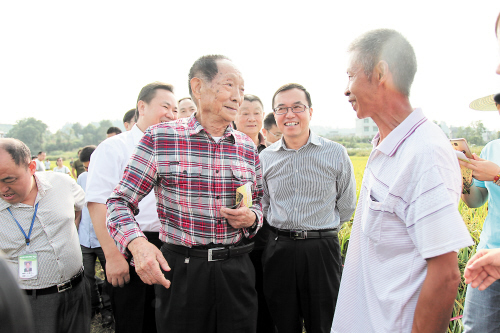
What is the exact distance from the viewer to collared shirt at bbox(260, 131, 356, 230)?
291 cm

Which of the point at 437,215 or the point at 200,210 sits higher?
the point at 437,215

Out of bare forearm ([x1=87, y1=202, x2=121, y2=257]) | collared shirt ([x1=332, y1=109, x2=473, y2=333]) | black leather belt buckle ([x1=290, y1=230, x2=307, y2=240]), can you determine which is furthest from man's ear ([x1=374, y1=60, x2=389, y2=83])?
bare forearm ([x1=87, y1=202, x2=121, y2=257])

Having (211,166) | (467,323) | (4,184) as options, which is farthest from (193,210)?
(467,323)

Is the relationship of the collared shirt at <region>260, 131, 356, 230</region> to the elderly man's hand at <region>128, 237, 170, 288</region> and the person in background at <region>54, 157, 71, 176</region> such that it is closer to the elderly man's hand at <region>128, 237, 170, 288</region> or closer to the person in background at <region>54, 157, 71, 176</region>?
the elderly man's hand at <region>128, 237, 170, 288</region>

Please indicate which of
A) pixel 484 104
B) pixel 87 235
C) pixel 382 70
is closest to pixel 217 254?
pixel 382 70

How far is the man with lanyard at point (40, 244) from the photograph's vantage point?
2.44 meters

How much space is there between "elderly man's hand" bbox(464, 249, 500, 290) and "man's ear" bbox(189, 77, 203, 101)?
1.87 metres

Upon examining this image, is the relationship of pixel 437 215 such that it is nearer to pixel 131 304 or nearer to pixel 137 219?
pixel 137 219

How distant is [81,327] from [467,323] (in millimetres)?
3087

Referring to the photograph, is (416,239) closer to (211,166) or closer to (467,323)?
(211,166)

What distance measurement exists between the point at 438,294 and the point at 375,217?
367 millimetres

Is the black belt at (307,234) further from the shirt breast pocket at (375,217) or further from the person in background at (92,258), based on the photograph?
the person in background at (92,258)

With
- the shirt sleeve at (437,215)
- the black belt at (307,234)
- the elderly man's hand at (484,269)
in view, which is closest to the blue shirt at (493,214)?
the elderly man's hand at (484,269)

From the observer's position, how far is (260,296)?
322 cm
